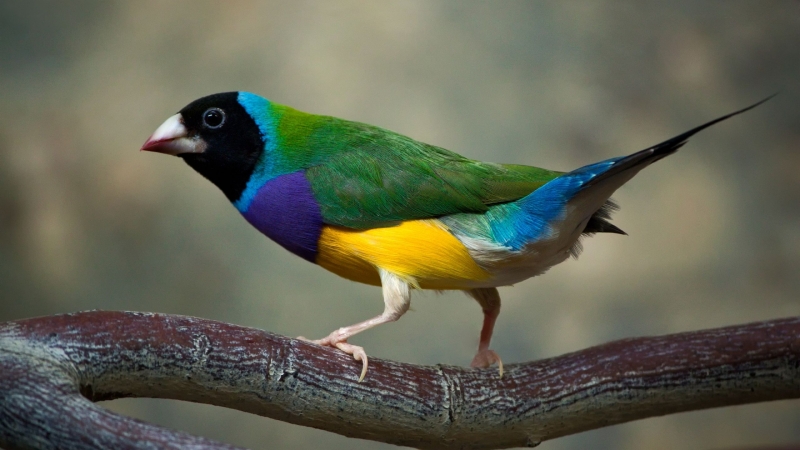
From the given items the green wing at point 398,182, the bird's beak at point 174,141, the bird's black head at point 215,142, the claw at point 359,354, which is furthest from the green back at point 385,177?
the claw at point 359,354

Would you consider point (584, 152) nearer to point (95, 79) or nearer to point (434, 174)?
point (434, 174)

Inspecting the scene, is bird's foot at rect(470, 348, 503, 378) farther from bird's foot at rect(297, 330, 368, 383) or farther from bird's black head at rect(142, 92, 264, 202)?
bird's black head at rect(142, 92, 264, 202)

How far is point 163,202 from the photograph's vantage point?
432 cm

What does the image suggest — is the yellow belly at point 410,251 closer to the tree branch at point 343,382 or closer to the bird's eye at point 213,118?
the tree branch at point 343,382

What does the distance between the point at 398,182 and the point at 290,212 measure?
0.36m

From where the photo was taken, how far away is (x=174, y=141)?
2.43m

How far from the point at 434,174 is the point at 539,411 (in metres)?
0.82

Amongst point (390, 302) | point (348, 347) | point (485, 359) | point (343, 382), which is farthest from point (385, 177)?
point (485, 359)

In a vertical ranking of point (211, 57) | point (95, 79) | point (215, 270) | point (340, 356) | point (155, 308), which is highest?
point (211, 57)

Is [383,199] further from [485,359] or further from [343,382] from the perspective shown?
[485,359]

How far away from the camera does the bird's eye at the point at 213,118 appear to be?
245 centimetres

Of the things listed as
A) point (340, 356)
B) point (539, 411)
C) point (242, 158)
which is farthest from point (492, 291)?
point (242, 158)

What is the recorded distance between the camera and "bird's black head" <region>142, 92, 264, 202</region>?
8.00 feet

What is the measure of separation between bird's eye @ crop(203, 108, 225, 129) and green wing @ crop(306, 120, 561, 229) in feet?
1.04
